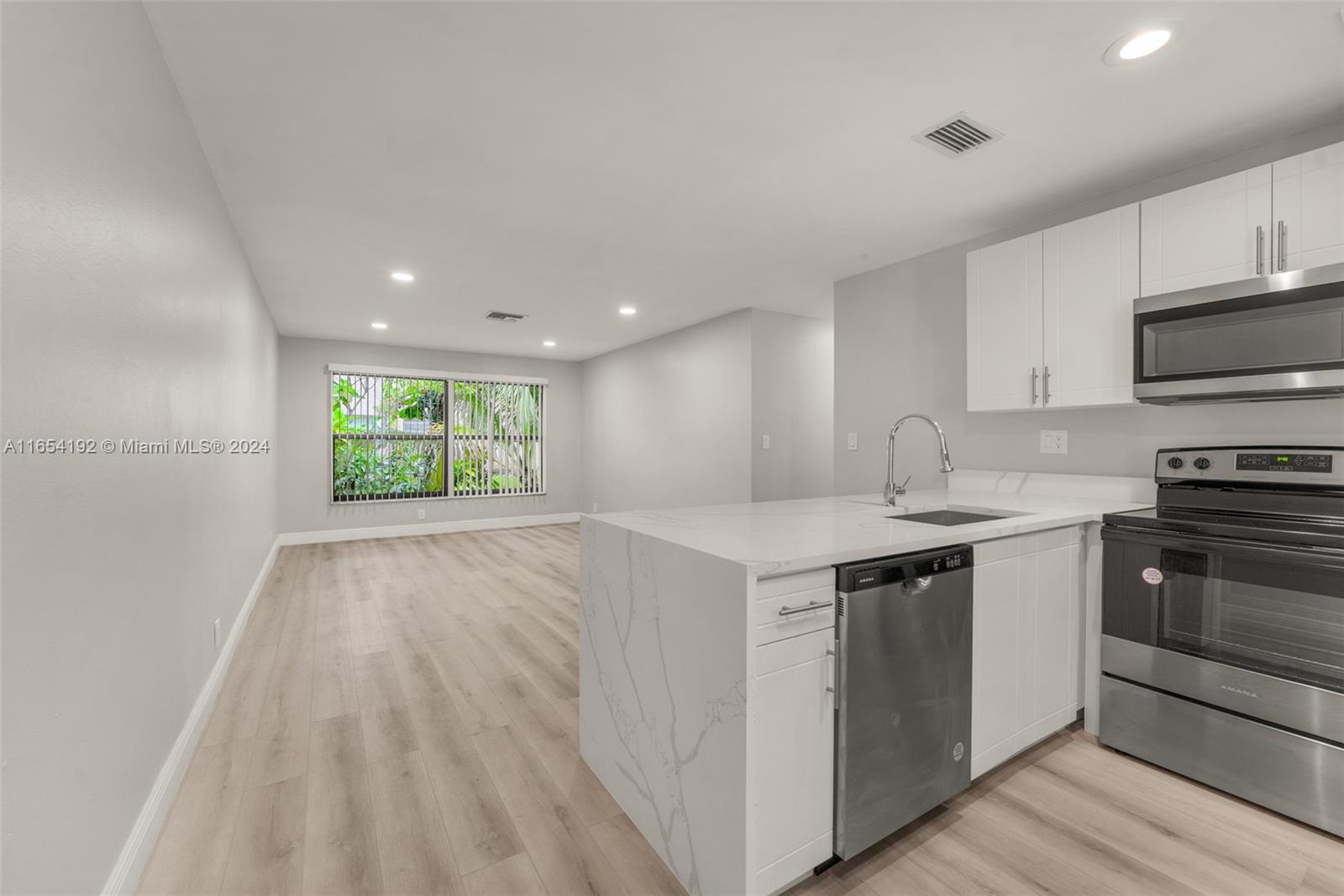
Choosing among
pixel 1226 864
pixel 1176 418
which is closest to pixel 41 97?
pixel 1226 864

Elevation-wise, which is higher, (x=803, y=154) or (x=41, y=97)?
(x=803, y=154)

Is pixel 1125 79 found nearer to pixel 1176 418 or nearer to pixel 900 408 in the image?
pixel 1176 418

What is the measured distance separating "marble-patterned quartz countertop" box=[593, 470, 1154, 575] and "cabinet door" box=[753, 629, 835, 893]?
231mm

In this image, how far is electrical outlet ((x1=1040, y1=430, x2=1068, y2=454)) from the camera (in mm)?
2912

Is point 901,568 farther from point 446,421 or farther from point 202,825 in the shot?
point 446,421

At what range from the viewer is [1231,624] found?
1896 millimetres

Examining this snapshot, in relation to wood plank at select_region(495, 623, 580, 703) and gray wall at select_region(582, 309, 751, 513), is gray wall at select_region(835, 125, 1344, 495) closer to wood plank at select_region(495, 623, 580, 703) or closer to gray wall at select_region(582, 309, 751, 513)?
gray wall at select_region(582, 309, 751, 513)

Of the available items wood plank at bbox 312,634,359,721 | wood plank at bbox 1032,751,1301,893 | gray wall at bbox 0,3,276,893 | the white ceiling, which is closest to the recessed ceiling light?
the white ceiling

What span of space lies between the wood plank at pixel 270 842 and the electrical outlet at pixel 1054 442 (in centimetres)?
353

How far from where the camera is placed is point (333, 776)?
2.01 metres

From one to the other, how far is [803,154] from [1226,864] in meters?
2.78

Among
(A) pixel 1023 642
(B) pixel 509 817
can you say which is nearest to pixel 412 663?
(B) pixel 509 817

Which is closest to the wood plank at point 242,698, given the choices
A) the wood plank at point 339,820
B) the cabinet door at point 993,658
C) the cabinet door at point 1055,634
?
the wood plank at point 339,820

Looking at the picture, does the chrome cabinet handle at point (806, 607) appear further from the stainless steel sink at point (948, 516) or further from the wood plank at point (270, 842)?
the wood plank at point (270, 842)
